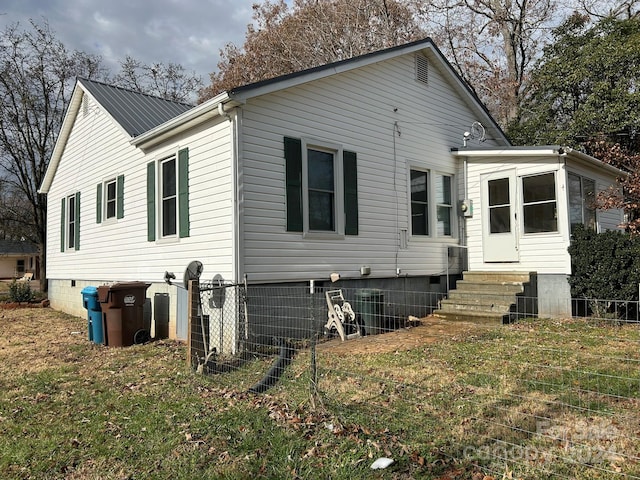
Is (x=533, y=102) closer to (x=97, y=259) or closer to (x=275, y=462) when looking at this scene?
(x=97, y=259)

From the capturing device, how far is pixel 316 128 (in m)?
8.38

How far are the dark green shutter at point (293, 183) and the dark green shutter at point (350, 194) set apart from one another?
40.4 inches

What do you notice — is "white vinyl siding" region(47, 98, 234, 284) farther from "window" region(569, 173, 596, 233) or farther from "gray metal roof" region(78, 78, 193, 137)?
"window" region(569, 173, 596, 233)

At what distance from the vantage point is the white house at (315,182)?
24.4 feet

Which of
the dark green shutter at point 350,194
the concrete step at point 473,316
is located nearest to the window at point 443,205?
the concrete step at point 473,316

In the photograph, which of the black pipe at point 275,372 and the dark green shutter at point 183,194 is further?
the dark green shutter at point 183,194

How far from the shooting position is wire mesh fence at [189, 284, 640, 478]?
331 cm

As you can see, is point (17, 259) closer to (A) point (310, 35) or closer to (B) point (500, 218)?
(A) point (310, 35)

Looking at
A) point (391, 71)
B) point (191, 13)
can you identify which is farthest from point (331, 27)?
point (391, 71)

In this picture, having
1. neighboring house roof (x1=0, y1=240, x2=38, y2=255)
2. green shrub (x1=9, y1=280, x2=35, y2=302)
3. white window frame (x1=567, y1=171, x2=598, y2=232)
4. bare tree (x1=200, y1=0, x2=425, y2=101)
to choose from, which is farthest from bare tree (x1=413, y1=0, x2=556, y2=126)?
neighboring house roof (x1=0, y1=240, x2=38, y2=255)

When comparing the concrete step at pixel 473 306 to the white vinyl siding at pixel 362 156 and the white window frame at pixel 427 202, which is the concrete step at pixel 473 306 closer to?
the white vinyl siding at pixel 362 156

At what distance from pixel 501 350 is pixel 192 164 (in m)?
5.62

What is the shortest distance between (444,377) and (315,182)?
4.27m

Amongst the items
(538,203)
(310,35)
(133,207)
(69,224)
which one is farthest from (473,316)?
(310,35)
